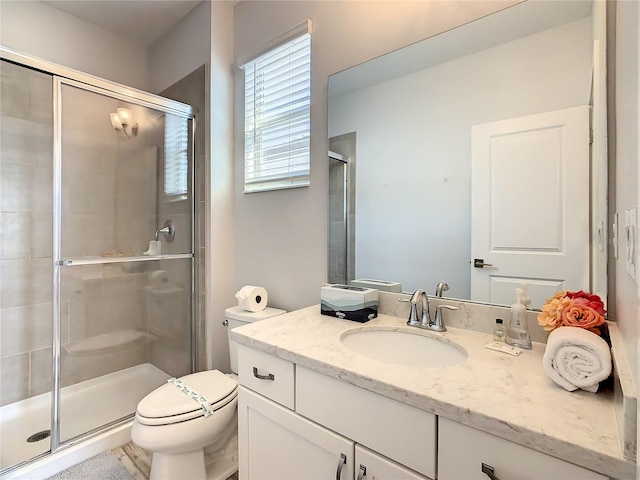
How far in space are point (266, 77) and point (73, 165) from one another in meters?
1.30

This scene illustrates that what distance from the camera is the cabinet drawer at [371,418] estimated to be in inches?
27.0

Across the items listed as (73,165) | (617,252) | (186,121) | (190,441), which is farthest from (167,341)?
(617,252)

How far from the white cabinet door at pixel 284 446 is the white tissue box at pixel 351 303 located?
17.3 inches

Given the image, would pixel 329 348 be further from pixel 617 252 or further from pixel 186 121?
pixel 186 121

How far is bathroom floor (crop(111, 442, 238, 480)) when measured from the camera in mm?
1500

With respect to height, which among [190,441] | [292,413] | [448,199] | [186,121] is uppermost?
[186,121]

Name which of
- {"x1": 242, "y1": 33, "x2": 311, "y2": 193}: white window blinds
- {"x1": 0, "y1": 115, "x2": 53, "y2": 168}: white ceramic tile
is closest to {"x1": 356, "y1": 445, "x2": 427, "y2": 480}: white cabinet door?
{"x1": 242, "y1": 33, "x2": 311, "y2": 193}: white window blinds

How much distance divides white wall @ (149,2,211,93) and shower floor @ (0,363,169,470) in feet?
7.23

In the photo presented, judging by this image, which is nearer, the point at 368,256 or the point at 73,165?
the point at 368,256

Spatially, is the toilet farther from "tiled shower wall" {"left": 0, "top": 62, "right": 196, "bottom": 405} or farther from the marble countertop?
"tiled shower wall" {"left": 0, "top": 62, "right": 196, "bottom": 405}

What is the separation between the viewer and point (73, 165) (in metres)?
1.88

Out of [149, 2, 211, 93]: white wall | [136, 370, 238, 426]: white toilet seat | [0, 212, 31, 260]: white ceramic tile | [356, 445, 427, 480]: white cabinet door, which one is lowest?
[136, 370, 238, 426]: white toilet seat

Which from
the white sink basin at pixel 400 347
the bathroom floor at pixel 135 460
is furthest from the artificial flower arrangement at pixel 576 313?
the bathroom floor at pixel 135 460

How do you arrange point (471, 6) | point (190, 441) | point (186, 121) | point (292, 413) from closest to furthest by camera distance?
point (292, 413) → point (471, 6) → point (190, 441) → point (186, 121)
